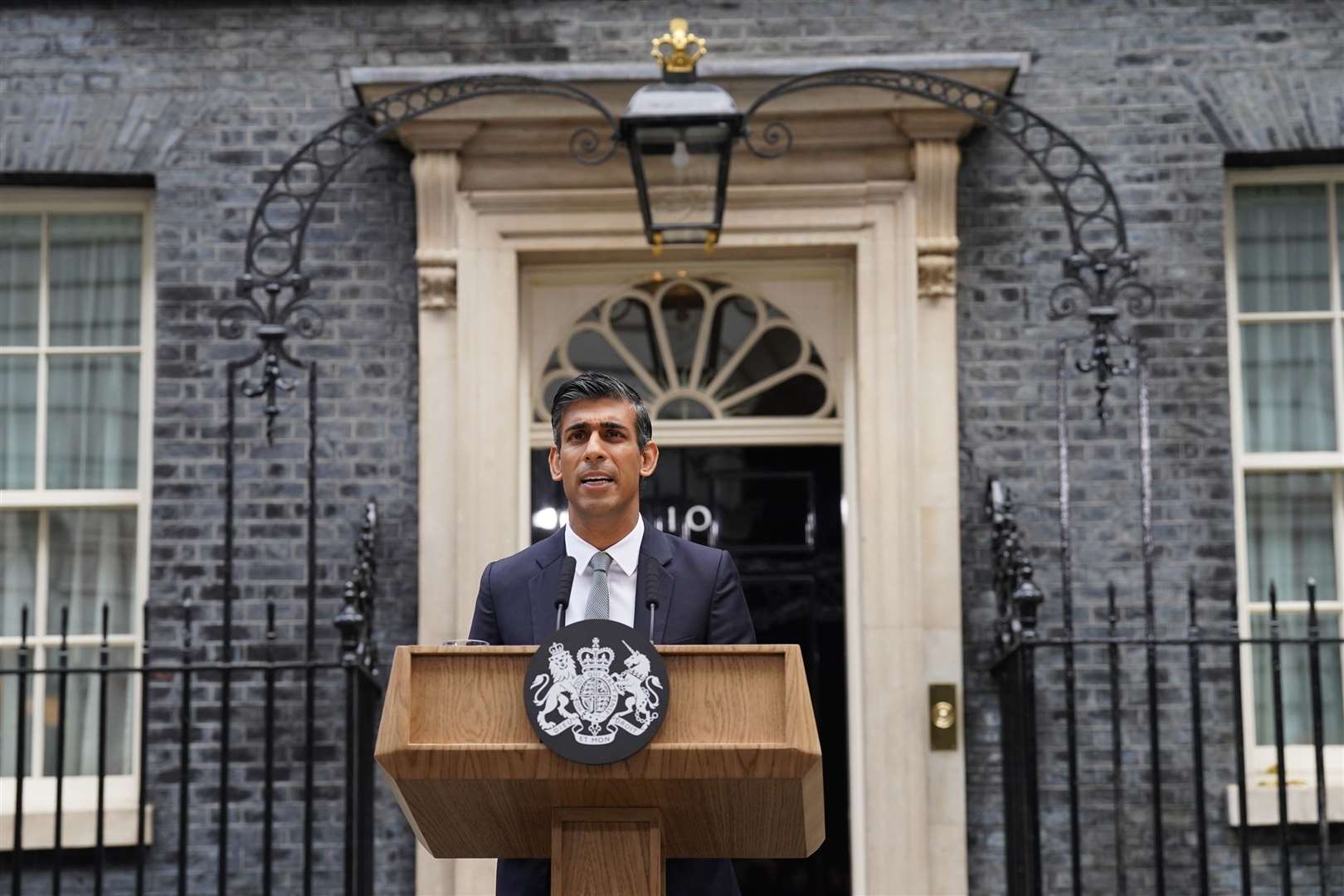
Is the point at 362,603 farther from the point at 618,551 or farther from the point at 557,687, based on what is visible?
the point at 557,687

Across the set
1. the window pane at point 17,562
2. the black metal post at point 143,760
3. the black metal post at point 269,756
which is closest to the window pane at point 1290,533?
the black metal post at point 269,756

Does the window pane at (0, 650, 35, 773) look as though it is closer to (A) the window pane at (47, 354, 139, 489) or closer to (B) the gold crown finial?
(A) the window pane at (47, 354, 139, 489)

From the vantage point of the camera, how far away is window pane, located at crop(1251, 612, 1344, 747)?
7531 mm

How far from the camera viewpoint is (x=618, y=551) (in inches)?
162

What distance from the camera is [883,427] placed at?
7.45m

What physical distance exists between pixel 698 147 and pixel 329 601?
2.09 metres

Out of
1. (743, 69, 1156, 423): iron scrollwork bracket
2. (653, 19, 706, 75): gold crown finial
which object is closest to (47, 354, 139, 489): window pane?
(653, 19, 706, 75): gold crown finial

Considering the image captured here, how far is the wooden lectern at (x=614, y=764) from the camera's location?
3.32 m

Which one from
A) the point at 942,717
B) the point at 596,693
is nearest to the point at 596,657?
the point at 596,693

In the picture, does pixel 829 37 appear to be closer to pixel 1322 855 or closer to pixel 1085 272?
pixel 1085 272

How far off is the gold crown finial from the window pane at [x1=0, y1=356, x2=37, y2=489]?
2.67 metres

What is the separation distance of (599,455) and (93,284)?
4441 mm

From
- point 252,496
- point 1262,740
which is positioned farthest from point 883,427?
point 252,496

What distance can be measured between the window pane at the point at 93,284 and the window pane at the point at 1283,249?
13.6ft
